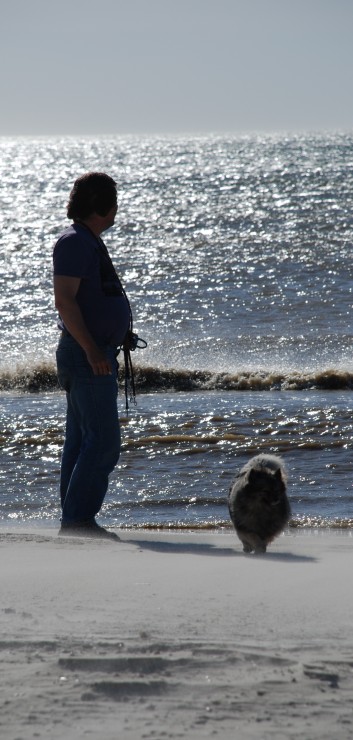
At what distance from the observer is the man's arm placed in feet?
14.6

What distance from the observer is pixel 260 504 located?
476 cm

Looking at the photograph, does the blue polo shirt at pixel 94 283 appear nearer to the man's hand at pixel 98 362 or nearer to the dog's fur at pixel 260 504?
the man's hand at pixel 98 362

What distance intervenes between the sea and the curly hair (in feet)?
7.00

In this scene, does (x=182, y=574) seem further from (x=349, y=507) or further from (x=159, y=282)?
(x=159, y=282)

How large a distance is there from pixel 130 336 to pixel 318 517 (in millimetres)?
1925

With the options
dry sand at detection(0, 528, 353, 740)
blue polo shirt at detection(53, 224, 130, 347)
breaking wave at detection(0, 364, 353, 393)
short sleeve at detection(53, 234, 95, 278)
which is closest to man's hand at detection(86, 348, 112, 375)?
blue polo shirt at detection(53, 224, 130, 347)

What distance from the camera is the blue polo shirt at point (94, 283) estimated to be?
4.45 m

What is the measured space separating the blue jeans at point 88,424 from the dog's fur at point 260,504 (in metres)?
0.65

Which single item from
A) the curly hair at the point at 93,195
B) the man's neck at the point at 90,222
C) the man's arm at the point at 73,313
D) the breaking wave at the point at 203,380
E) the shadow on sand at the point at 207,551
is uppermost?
the curly hair at the point at 93,195

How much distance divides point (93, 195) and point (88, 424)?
1.07 metres

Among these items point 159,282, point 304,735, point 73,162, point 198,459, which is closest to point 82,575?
point 304,735

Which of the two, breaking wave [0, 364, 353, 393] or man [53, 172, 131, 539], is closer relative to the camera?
man [53, 172, 131, 539]

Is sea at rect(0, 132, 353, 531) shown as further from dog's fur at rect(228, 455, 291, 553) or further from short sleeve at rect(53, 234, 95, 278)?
short sleeve at rect(53, 234, 95, 278)

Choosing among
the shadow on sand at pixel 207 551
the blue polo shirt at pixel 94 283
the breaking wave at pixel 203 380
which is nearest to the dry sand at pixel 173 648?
the shadow on sand at pixel 207 551
